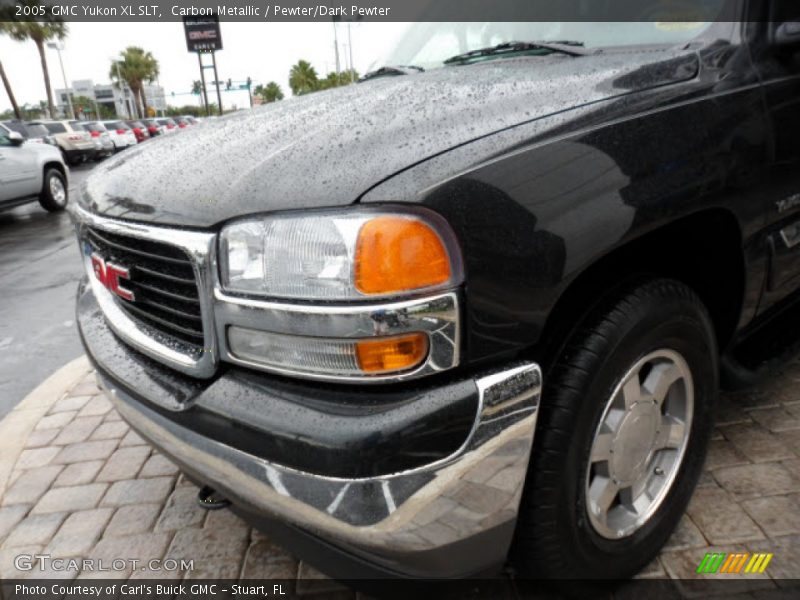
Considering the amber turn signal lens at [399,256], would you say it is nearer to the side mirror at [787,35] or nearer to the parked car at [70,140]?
the side mirror at [787,35]

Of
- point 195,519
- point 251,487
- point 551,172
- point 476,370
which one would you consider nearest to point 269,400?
point 251,487

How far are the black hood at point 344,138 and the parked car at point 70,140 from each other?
21.6 meters

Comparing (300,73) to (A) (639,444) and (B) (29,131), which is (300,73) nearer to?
(B) (29,131)

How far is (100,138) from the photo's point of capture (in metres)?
23.7

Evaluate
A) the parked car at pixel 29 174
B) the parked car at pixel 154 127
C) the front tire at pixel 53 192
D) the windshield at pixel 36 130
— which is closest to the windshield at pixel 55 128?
the windshield at pixel 36 130

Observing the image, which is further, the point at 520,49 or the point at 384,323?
the point at 520,49

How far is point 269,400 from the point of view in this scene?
1.39 metres

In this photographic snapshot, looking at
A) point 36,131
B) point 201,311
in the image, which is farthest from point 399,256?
point 36,131

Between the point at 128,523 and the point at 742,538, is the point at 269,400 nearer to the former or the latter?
the point at 128,523

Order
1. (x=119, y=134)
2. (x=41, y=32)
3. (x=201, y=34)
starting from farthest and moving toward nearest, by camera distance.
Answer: (x=41, y=32), (x=119, y=134), (x=201, y=34)

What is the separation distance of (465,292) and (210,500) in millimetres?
1053

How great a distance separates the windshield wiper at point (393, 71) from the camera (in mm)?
2621

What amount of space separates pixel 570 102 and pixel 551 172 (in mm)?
278

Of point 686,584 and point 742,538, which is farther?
point 742,538
